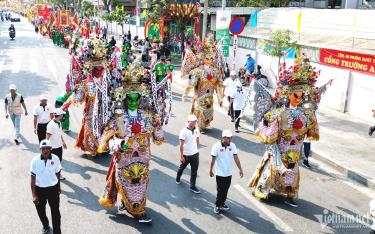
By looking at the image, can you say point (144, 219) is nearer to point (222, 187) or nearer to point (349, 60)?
point (222, 187)

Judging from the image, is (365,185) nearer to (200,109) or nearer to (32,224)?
(200,109)

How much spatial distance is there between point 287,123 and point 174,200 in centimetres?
259

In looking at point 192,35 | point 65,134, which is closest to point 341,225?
point 65,134

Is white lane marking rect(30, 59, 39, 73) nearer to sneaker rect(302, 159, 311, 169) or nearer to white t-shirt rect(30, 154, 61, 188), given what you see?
sneaker rect(302, 159, 311, 169)

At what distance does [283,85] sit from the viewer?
7.90 m

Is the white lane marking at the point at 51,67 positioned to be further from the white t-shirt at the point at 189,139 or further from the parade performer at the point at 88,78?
the white t-shirt at the point at 189,139

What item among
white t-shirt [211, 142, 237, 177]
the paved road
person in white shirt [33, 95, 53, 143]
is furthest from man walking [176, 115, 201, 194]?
person in white shirt [33, 95, 53, 143]

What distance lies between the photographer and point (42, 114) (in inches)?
383

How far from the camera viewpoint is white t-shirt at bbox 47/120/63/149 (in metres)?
8.41

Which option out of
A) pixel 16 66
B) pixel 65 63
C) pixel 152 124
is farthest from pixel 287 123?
pixel 65 63

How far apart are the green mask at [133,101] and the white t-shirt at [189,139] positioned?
4.41 ft

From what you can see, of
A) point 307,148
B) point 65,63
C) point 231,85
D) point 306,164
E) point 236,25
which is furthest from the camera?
point 65,63

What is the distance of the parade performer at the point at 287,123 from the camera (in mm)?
7812

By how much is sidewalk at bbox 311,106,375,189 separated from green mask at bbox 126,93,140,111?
5.42 m
